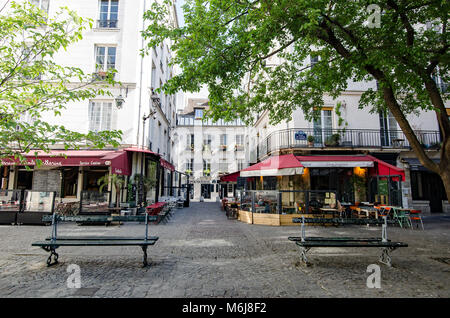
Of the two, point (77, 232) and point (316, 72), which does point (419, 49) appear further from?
point (77, 232)

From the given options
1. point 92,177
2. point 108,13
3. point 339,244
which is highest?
point 108,13

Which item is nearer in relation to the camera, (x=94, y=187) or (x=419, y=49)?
(x=419, y=49)

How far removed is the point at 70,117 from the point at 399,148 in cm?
1869

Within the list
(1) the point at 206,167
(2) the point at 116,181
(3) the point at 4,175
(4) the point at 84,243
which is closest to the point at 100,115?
(2) the point at 116,181

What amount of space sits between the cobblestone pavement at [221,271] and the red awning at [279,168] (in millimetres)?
3890

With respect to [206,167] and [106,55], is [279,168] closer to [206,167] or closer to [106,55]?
[106,55]

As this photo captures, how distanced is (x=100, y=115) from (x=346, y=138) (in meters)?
14.1

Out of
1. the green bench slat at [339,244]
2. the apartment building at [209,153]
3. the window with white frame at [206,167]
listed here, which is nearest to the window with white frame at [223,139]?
the apartment building at [209,153]

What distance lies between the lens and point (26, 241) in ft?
22.1

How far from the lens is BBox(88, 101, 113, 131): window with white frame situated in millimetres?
13406

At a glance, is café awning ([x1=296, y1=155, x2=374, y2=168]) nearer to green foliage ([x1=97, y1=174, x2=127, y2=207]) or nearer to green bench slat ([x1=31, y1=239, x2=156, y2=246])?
green foliage ([x1=97, y1=174, x2=127, y2=207])

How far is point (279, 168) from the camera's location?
10391 mm

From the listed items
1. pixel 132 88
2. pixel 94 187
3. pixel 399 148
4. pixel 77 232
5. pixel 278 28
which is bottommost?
pixel 77 232
